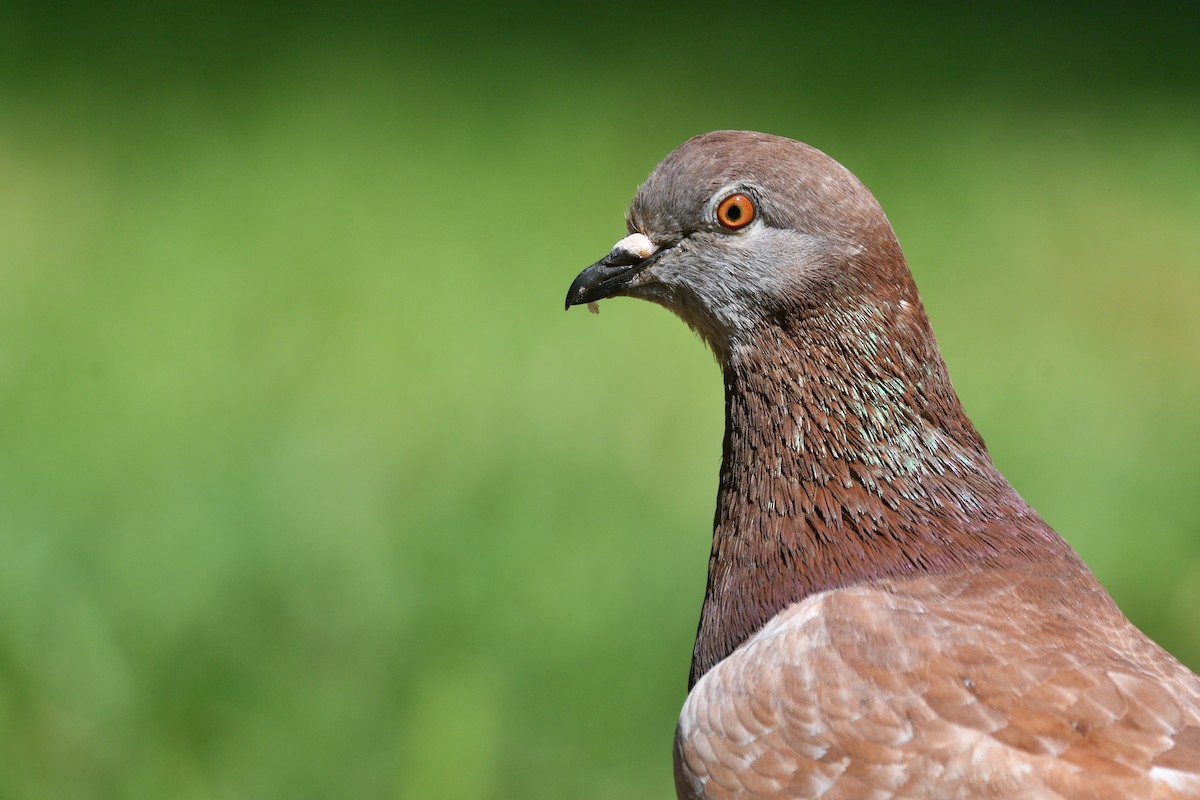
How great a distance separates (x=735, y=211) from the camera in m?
2.62

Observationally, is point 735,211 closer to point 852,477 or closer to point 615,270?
point 615,270

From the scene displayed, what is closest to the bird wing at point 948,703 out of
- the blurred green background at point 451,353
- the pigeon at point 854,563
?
the pigeon at point 854,563

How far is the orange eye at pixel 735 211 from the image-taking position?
261 cm

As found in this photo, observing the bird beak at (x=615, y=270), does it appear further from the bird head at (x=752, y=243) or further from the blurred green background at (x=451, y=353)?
the blurred green background at (x=451, y=353)

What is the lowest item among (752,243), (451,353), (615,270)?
(451,353)

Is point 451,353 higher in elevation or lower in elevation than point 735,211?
lower

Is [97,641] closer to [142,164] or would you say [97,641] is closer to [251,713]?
[251,713]

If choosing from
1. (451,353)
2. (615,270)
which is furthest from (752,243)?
(451,353)

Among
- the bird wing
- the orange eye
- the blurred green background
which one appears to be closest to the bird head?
the orange eye

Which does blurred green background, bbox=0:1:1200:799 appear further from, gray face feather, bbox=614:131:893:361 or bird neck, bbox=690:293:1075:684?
gray face feather, bbox=614:131:893:361

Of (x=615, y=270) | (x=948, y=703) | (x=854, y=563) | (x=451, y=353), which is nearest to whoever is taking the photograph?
(x=948, y=703)

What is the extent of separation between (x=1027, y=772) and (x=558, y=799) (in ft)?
8.04

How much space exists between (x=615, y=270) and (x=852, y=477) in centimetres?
64

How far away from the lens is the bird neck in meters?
2.49
